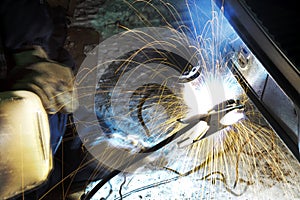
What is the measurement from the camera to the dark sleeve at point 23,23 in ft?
5.86

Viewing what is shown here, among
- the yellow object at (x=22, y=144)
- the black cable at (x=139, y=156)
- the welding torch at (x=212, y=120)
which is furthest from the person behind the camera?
the black cable at (x=139, y=156)

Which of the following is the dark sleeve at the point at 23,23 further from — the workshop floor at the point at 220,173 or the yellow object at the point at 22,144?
the workshop floor at the point at 220,173

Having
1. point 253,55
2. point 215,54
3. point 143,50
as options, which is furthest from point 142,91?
point 253,55

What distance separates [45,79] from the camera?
1.73 m

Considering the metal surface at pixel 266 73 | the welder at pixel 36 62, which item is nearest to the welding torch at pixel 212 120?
the metal surface at pixel 266 73

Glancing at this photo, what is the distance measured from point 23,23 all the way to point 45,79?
336mm

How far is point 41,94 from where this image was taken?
5.46 ft

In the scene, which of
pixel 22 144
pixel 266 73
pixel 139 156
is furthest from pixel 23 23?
pixel 266 73

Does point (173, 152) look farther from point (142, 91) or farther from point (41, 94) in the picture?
point (41, 94)

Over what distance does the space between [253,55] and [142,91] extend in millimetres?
933

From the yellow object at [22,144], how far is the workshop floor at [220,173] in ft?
1.97

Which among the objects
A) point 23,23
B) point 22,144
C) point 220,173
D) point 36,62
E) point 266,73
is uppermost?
point 23,23

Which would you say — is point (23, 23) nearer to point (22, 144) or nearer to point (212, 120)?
point (22, 144)

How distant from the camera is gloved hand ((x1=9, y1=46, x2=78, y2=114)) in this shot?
5.50 feet
